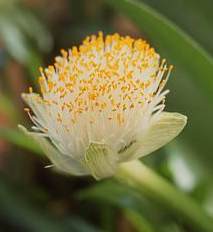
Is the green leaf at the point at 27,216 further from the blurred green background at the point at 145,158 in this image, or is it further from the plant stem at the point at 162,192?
the plant stem at the point at 162,192

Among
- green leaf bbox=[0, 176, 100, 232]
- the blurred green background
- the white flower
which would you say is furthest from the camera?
green leaf bbox=[0, 176, 100, 232]

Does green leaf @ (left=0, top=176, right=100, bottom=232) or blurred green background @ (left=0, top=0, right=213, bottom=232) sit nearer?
blurred green background @ (left=0, top=0, right=213, bottom=232)

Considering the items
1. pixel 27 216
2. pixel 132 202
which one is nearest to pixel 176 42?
pixel 132 202

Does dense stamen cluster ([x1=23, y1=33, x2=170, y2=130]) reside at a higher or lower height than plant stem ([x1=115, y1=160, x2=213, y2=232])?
higher

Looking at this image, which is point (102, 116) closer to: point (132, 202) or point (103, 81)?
point (103, 81)

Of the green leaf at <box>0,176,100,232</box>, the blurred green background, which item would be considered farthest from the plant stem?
the green leaf at <box>0,176,100,232</box>

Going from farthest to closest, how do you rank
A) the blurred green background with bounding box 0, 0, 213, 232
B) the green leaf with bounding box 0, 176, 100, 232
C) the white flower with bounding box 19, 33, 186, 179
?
the green leaf with bounding box 0, 176, 100, 232 → the blurred green background with bounding box 0, 0, 213, 232 → the white flower with bounding box 19, 33, 186, 179

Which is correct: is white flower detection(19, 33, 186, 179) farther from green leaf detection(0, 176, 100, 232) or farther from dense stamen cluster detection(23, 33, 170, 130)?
green leaf detection(0, 176, 100, 232)

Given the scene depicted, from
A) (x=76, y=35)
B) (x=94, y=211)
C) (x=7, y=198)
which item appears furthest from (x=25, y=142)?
(x=76, y=35)
